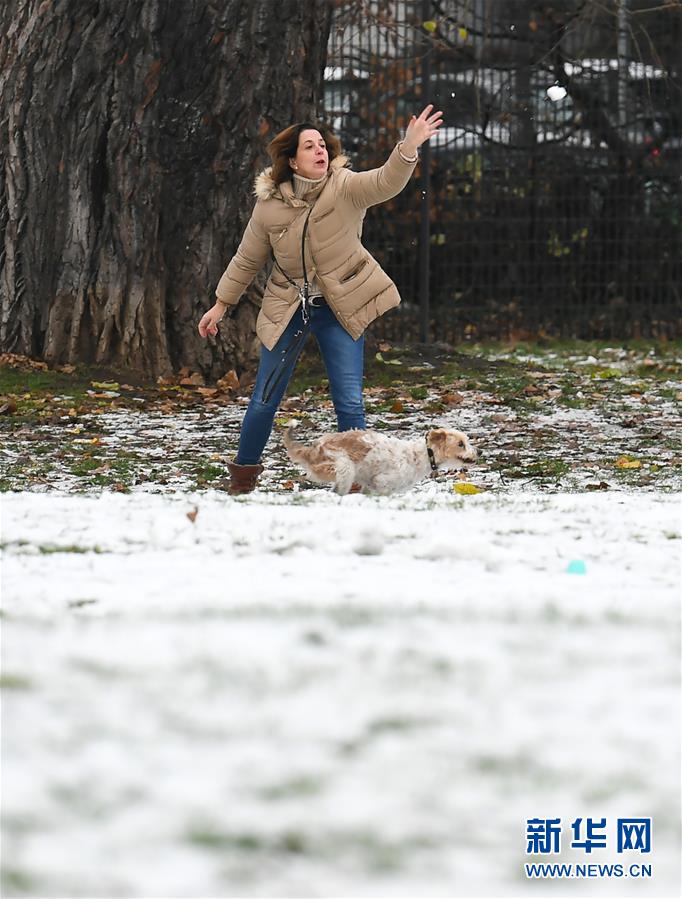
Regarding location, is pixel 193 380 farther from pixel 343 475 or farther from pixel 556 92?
pixel 556 92

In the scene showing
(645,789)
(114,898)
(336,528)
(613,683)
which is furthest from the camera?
(336,528)

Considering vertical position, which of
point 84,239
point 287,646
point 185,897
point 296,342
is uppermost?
point 84,239

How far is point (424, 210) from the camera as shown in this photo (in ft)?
41.0

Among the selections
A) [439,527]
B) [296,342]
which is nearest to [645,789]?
[439,527]

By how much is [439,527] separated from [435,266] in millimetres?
9308

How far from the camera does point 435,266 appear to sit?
1349 centimetres

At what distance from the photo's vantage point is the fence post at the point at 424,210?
12.3 metres

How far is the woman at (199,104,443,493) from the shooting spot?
253 inches

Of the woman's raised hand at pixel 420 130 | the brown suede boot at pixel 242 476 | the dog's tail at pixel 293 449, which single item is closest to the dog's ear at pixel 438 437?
the dog's tail at pixel 293 449

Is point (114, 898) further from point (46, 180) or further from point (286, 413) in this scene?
point (46, 180)

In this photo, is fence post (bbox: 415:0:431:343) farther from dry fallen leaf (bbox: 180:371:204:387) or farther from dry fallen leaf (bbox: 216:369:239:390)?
dry fallen leaf (bbox: 180:371:204:387)

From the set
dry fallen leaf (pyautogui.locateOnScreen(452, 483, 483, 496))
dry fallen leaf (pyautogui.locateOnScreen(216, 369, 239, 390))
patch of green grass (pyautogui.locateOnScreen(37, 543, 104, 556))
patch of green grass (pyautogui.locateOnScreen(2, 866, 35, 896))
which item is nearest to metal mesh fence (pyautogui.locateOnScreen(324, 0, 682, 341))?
dry fallen leaf (pyautogui.locateOnScreen(216, 369, 239, 390))

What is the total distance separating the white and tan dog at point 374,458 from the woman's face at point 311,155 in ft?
3.89

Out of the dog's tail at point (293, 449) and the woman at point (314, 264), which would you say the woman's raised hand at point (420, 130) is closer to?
the woman at point (314, 264)
